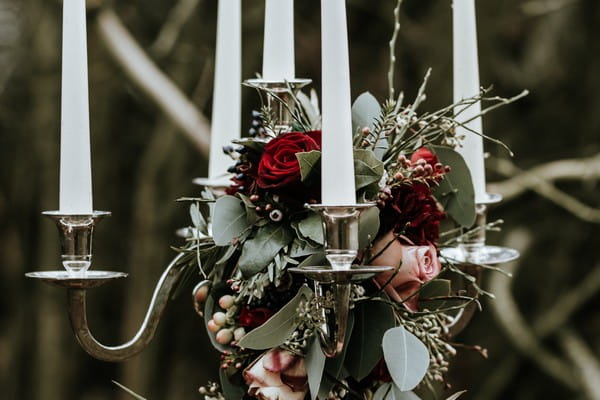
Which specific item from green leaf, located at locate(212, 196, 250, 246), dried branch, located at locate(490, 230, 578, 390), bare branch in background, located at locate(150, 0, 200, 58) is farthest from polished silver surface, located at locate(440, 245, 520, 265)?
bare branch in background, located at locate(150, 0, 200, 58)

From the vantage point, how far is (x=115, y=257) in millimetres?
2320

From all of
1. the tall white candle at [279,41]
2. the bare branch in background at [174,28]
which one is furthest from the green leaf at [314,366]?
the bare branch in background at [174,28]

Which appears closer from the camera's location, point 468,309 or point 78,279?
point 78,279

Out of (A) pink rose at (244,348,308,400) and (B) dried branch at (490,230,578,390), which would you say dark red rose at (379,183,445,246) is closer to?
(A) pink rose at (244,348,308,400)

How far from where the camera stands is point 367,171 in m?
0.62

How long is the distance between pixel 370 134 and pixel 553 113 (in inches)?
57.8

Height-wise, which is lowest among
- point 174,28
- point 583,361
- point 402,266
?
point 583,361

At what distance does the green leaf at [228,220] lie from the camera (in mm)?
647

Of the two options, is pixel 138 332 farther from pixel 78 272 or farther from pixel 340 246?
pixel 340 246

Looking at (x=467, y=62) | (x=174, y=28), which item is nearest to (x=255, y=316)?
(x=467, y=62)

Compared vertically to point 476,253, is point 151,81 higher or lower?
higher

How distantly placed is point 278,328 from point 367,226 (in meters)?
0.10

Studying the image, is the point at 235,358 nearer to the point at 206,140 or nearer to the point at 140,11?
the point at 206,140

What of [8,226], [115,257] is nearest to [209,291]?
[115,257]
